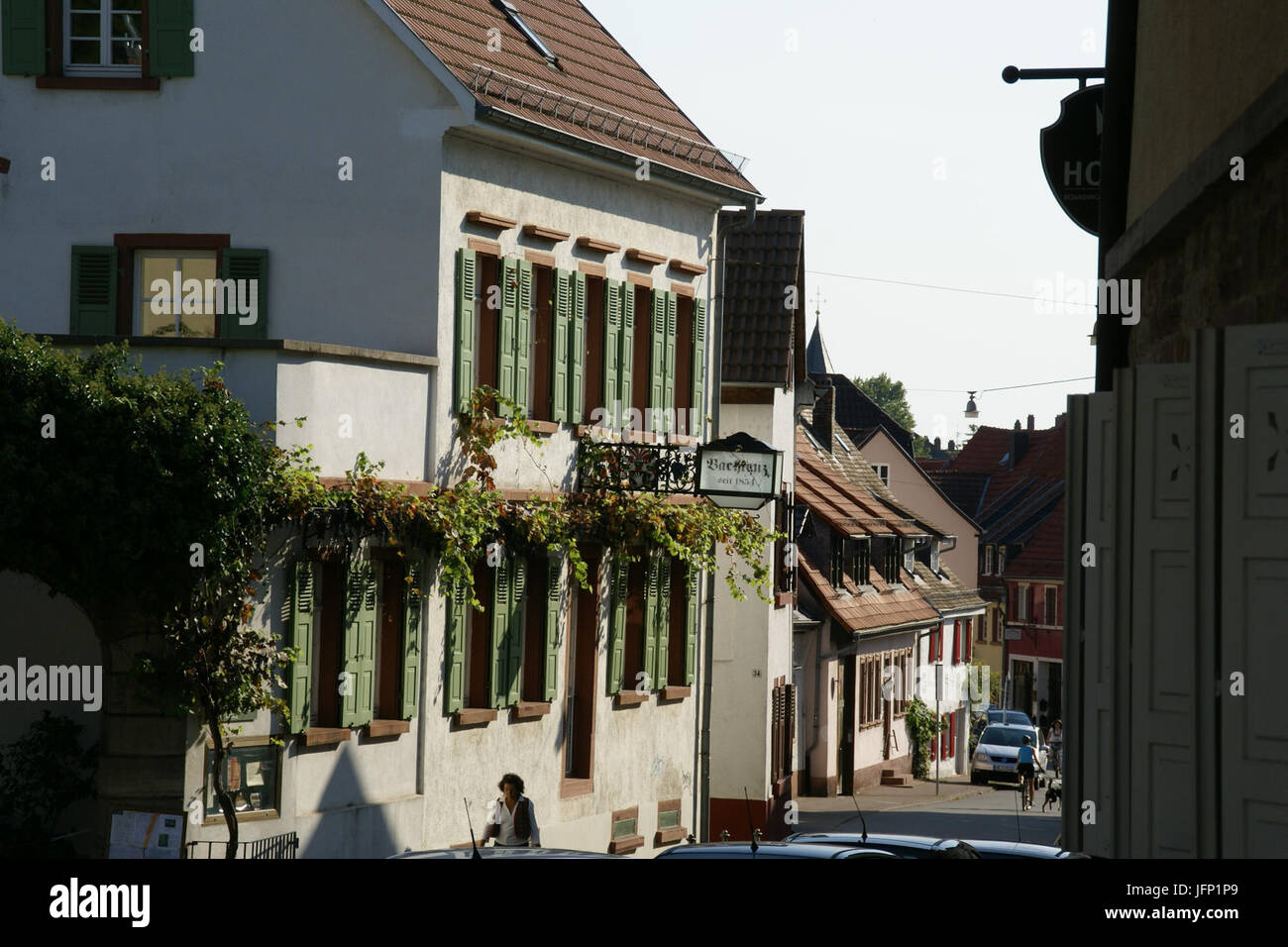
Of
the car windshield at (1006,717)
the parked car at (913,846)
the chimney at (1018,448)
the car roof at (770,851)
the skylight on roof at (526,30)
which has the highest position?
the chimney at (1018,448)

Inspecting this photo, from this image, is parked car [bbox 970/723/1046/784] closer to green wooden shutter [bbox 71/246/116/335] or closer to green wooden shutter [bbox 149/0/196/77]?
green wooden shutter [bbox 71/246/116/335]

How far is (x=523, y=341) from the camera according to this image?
1959 centimetres

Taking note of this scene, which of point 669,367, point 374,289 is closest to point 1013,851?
point 374,289

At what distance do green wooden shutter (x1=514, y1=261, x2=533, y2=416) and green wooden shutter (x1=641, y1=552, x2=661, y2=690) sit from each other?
3.30 metres

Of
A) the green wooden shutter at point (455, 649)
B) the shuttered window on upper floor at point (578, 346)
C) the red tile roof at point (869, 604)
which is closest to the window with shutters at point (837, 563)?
the red tile roof at point (869, 604)

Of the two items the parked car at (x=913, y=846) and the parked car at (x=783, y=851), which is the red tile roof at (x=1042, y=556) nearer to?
the parked car at (x=913, y=846)

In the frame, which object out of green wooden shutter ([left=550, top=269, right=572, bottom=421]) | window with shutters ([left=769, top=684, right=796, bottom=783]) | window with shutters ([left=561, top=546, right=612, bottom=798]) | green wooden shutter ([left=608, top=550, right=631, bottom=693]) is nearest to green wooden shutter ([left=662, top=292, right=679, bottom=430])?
green wooden shutter ([left=608, top=550, right=631, bottom=693])

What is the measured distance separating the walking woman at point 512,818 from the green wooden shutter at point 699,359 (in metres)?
8.38

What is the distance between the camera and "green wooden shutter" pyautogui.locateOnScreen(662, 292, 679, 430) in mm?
22656

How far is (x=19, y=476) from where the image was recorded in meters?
13.1

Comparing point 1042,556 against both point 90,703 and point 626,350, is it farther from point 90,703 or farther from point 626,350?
point 90,703

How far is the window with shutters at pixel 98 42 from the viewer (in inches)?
729
